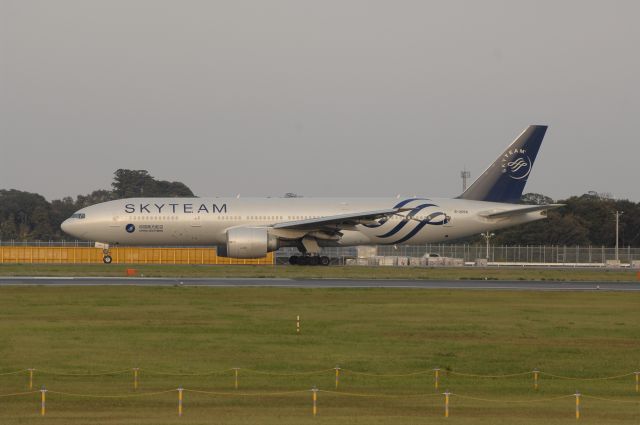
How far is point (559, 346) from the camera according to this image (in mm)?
26125

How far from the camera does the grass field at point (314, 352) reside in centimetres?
1747

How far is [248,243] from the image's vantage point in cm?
5547

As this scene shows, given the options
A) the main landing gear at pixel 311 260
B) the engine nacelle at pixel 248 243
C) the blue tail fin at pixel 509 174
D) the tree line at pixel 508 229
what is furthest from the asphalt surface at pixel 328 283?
the tree line at pixel 508 229

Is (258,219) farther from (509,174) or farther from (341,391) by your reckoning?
(341,391)

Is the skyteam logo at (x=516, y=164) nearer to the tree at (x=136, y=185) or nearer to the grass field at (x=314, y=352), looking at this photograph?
the grass field at (x=314, y=352)

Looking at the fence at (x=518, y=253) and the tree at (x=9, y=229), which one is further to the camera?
the tree at (x=9, y=229)

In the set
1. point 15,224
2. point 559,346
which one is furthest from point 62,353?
point 15,224

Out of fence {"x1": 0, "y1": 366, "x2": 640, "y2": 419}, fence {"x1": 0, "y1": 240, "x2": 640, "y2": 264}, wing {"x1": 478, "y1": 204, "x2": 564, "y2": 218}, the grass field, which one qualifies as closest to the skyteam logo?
wing {"x1": 478, "y1": 204, "x2": 564, "y2": 218}

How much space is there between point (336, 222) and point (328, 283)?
12.2 metres

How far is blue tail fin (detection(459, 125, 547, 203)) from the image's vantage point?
63.5 meters

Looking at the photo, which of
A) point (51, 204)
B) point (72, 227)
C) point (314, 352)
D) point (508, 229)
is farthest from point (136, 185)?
point (314, 352)

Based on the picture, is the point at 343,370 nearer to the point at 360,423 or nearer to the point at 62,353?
the point at 360,423

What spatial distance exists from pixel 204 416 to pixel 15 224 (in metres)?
131

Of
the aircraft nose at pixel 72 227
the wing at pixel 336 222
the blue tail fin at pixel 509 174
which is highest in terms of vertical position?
the blue tail fin at pixel 509 174
